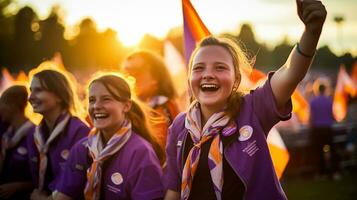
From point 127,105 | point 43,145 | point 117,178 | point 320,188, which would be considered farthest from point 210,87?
point 320,188

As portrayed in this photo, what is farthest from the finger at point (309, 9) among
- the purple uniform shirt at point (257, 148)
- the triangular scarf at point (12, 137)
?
the triangular scarf at point (12, 137)

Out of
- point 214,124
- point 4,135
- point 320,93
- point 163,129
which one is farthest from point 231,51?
point 320,93

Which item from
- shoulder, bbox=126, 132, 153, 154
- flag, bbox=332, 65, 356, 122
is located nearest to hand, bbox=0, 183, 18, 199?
shoulder, bbox=126, 132, 153, 154

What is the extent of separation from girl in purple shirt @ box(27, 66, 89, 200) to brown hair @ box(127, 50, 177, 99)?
780 mm

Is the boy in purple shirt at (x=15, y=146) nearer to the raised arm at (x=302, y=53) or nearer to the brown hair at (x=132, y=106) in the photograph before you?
the brown hair at (x=132, y=106)

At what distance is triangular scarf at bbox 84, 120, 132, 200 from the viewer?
325 cm

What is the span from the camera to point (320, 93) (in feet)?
34.7

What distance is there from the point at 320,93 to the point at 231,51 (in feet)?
27.2

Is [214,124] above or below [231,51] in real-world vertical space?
below

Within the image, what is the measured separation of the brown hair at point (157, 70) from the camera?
4770 millimetres

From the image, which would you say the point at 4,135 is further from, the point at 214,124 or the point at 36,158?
the point at 214,124

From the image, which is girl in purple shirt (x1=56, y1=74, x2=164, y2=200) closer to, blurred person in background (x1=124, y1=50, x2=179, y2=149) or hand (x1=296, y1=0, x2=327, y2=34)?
blurred person in background (x1=124, y1=50, x2=179, y2=149)

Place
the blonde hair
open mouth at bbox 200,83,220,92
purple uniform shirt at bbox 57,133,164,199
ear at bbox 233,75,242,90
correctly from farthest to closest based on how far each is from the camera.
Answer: the blonde hair → purple uniform shirt at bbox 57,133,164,199 → ear at bbox 233,75,242,90 → open mouth at bbox 200,83,220,92

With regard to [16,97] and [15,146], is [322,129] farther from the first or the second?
[15,146]
